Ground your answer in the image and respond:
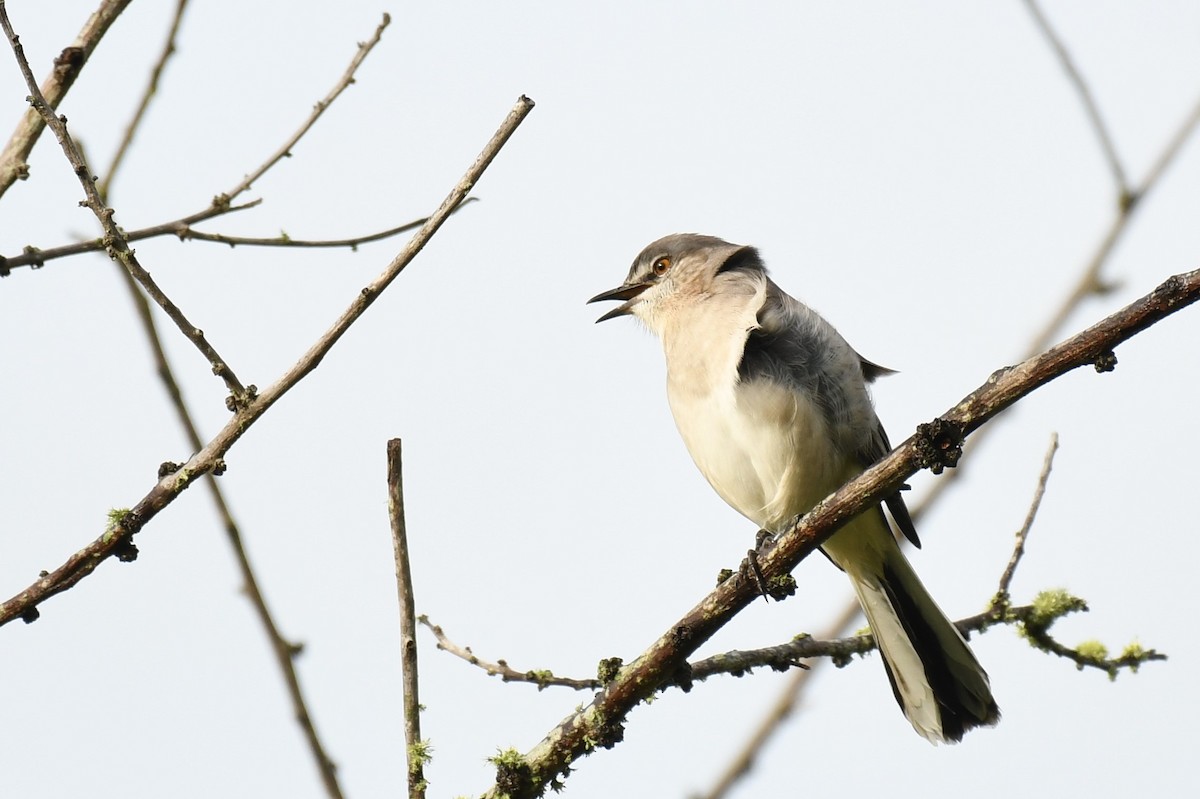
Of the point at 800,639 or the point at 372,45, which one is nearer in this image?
the point at 800,639

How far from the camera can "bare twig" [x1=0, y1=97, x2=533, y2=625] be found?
3.02 m

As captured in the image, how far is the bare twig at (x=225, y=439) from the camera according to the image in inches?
119

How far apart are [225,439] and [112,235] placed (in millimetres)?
606

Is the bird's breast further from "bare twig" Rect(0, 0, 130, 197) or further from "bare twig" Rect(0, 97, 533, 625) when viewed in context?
"bare twig" Rect(0, 0, 130, 197)

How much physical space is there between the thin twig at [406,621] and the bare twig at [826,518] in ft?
1.56

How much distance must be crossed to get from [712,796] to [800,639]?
2.43ft

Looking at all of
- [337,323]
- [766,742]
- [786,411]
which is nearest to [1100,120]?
[786,411]

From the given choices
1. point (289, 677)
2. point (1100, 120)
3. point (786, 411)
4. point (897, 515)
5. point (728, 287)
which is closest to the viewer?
point (289, 677)

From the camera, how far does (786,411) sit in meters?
5.21

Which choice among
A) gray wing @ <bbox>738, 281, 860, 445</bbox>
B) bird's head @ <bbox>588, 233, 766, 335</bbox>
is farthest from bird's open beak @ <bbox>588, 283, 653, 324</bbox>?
gray wing @ <bbox>738, 281, 860, 445</bbox>

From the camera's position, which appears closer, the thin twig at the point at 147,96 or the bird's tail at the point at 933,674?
the thin twig at the point at 147,96

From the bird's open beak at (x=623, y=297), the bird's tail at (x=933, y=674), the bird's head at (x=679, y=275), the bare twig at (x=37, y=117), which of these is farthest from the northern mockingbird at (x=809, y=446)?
the bare twig at (x=37, y=117)

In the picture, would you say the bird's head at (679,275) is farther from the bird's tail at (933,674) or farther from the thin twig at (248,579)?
the thin twig at (248,579)

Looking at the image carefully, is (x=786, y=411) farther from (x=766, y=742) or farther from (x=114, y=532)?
(x=114, y=532)
